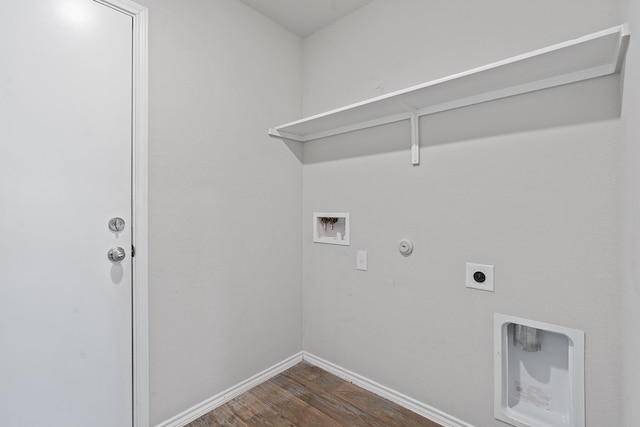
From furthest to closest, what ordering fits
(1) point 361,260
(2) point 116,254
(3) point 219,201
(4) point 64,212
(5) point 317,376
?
(5) point 317,376, (1) point 361,260, (3) point 219,201, (2) point 116,254, (4) point 64,212

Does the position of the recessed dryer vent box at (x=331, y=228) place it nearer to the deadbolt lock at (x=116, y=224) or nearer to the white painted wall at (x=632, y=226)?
the deadbolt lock at (x=116, y=224)

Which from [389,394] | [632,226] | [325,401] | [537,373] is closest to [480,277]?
[537,373]

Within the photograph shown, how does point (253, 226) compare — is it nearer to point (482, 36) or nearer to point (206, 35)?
point (206, 35)

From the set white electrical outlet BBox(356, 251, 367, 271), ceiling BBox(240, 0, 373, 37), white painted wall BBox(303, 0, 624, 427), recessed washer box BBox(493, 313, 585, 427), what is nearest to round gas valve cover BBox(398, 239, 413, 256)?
white painted wall BBox(303, 0, 624, 427)

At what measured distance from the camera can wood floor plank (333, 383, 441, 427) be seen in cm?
161

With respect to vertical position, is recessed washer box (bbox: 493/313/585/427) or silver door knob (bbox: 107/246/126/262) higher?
silver door knob (bbox: 107/246/126/262)

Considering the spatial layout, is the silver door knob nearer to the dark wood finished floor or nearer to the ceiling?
the dark wood finished floor

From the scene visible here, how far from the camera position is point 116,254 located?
1376 millimetres

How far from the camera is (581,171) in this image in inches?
48.0

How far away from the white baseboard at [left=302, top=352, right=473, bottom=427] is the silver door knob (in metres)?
1.44

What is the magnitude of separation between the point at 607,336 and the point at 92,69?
2.35m

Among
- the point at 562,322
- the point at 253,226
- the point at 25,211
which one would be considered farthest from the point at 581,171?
the point at 25,211

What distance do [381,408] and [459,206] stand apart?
1.20 metres

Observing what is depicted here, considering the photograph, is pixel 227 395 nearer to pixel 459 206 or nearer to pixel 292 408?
pixel 292 408
